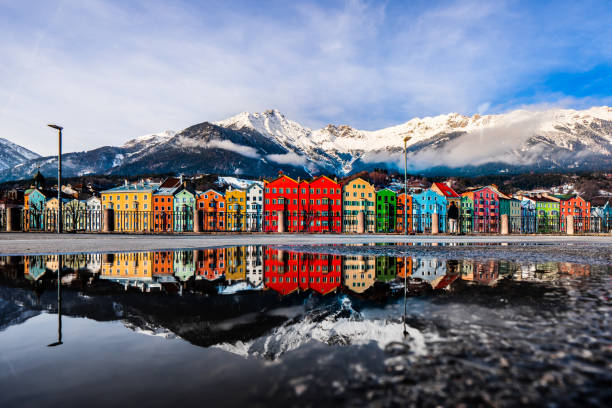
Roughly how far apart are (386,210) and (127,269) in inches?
3581

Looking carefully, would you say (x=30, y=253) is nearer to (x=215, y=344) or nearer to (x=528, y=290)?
(x=215, y=344)

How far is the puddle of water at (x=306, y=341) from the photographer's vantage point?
5.70 feet

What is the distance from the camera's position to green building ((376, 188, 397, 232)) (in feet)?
300

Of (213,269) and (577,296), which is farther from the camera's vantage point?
(213,269)

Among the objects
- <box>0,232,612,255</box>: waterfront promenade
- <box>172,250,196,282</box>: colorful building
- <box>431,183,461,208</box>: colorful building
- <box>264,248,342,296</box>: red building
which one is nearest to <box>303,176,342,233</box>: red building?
<box>431,183,461,208</box>: colorful building

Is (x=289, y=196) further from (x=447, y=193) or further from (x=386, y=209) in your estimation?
(x=447, y=193)

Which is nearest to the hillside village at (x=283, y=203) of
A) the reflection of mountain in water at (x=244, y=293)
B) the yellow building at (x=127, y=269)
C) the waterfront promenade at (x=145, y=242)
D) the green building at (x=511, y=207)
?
the green building at (x=511, y=207)

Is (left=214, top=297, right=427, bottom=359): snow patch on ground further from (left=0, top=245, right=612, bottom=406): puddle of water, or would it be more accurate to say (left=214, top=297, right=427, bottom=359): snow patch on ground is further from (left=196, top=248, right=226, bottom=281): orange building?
(left=196, top=248, right=226, bottom=281): orange building

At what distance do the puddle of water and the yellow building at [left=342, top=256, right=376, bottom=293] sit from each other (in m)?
0.07

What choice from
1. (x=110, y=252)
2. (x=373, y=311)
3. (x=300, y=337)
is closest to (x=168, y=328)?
(x=300, y=337)

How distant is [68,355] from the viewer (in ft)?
7.48

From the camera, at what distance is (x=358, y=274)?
5.64 m

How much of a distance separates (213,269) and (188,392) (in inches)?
181

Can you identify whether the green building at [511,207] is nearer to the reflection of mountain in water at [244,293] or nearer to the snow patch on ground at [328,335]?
the reflection of mountain in water at [244,293]
